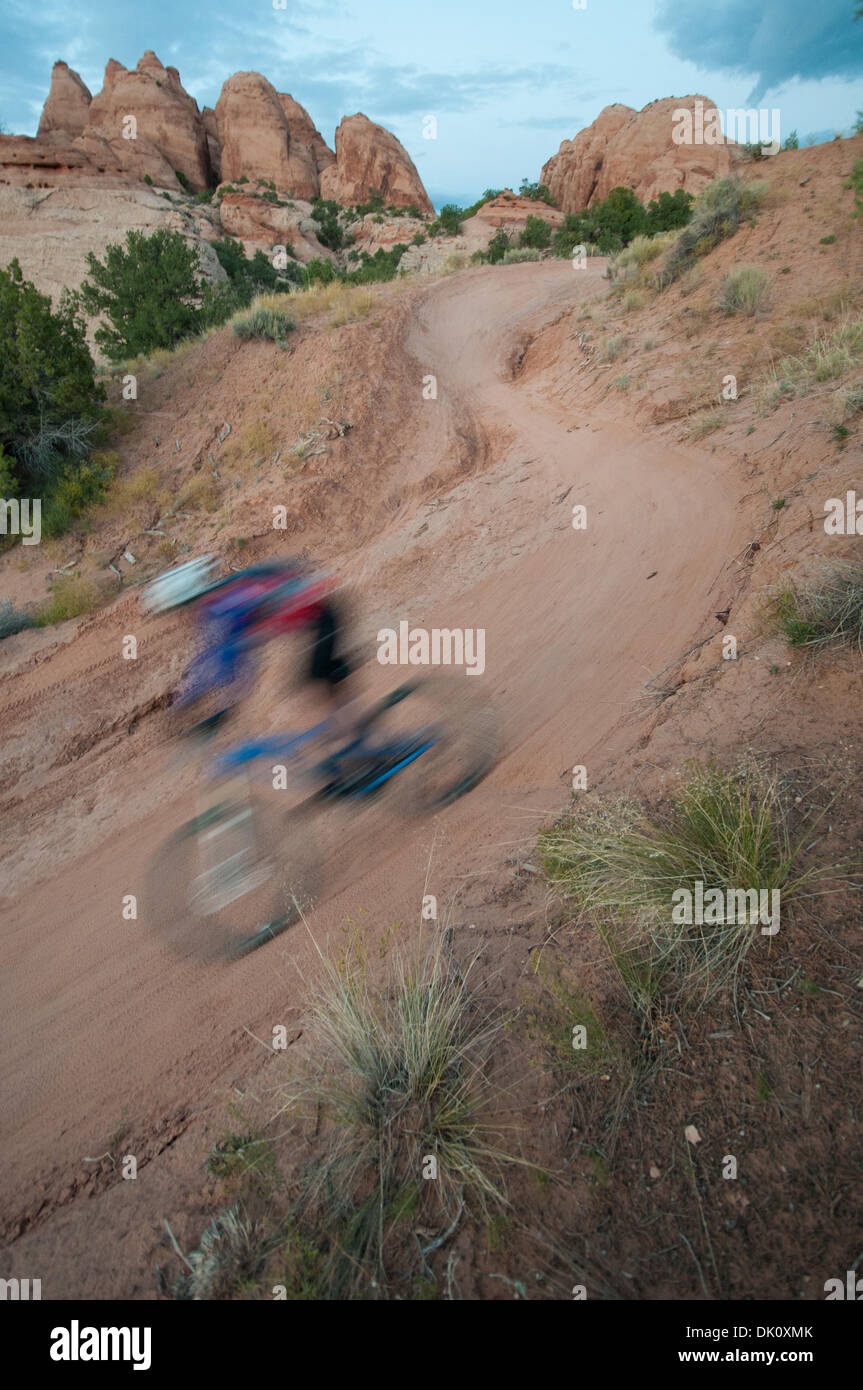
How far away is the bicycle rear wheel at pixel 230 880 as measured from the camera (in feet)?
13.5

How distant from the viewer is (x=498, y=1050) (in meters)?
2.66

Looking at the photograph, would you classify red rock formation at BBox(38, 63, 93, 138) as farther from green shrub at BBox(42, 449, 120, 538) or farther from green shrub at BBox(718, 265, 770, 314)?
green shrub at BBox(718, 265, 770, 314)

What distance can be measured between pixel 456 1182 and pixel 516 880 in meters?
1.62

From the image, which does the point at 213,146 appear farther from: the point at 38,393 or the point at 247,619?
the point at 247,619

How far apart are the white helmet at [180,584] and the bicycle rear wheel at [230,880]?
386cm

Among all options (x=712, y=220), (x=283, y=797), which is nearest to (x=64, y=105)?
(x=712, y=220)

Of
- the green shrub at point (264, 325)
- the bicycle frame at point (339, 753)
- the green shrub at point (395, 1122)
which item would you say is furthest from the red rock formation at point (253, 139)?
the green shrub at point (395, 1122)

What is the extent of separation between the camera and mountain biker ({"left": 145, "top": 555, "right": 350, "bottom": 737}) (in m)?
6.56

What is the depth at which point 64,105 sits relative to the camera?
43.5 m

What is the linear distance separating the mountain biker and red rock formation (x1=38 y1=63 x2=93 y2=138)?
5533 centimetres

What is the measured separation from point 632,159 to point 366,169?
22004 millimetres

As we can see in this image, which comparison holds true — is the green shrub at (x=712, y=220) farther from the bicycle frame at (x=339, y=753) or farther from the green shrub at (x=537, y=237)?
the green shrub at (x=537, y=237)

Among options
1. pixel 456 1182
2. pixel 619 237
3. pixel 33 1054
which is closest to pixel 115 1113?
pixel 33 1054

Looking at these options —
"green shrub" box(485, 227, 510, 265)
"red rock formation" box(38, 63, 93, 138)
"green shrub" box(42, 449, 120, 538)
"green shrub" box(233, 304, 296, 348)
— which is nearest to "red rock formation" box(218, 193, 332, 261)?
"red rock formation" box(38, 63, 93, 138)
